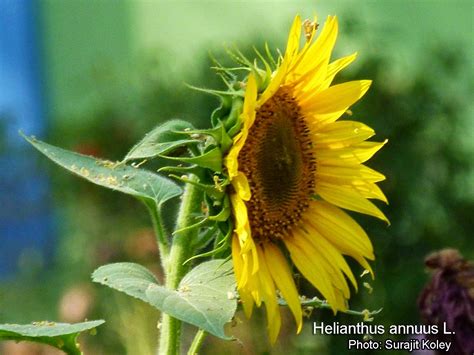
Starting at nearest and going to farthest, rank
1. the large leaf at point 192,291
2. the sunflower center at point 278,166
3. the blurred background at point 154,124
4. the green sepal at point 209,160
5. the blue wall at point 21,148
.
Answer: the large leaf at point 192,291 → the green sepal at point 209,160 → the sunflower center at point 278,166 → the blurred background at point 154,124 → the blue wall at point 21,148

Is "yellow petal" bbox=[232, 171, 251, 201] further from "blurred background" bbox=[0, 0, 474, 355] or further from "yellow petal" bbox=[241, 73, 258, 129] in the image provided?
"blurred background" bbox=[0, 0, 474, 355]

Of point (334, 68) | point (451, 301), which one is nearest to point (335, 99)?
point (334, 68)

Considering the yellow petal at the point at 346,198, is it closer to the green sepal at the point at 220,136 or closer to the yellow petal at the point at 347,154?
the yellow petal at the point at 347,154

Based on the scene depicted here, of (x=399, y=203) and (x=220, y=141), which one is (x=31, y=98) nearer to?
(x=399, y=203)

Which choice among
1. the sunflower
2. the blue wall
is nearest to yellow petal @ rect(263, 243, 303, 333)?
the sunflower

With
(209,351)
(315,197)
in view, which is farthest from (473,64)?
(315,197)

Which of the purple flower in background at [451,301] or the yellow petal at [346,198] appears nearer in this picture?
the yellow petal at [346,198]

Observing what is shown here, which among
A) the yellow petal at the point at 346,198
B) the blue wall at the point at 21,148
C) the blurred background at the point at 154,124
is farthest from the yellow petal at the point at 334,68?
the blue wall at the point at 21,148

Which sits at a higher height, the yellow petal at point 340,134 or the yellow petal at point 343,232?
the yellow petal at point 340,134
